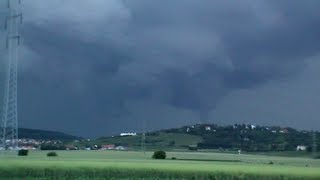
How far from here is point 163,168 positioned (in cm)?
5603

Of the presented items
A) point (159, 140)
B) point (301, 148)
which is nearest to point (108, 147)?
point (159, 140)

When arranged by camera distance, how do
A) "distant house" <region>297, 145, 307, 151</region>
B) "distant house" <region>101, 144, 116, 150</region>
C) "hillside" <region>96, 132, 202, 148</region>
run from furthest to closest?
"hillside" <region>96, 132, 202, 148</region> < "distant house" <region>101, 144, 116, 150</region> < "distant house" <region>297, 145, 307, 151</region>

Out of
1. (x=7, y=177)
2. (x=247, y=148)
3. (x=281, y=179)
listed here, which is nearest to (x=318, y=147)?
(x=247, y=148)

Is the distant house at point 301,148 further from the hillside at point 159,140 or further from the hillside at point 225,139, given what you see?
the hillside at point 159,140

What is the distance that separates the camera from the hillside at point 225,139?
13200 cm

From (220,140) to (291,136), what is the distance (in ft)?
63.9

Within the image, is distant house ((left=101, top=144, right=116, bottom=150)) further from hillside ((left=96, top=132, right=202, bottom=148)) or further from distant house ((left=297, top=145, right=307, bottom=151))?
distant house ((left=297, top=145, right=307, bottom=151))

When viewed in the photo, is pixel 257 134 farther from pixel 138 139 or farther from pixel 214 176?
pixel 214 176

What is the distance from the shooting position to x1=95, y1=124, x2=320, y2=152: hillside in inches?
5197

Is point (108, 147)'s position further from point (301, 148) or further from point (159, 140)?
point (301, 148)

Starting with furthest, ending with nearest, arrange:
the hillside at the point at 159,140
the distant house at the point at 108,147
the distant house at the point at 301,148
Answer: the hillside at the point at 159,140 → the distant house at the point at 108,147 → the distant house at the point at 301,148

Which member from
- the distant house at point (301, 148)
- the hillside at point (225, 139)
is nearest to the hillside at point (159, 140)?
the hillside at point (225, 139)

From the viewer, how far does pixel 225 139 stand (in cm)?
15088

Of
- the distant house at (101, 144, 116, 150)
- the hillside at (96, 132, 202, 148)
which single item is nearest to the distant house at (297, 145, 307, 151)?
the hillside at (96, 132, 202, 148)
